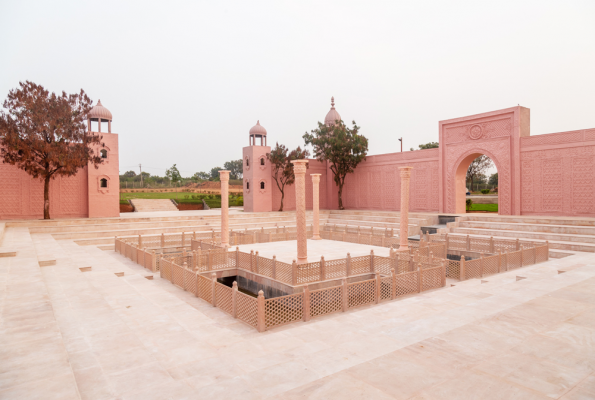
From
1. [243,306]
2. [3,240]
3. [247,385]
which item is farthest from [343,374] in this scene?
[3,240]

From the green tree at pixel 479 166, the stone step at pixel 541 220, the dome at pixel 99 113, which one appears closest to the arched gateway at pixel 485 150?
the stone step at pixel 541 220

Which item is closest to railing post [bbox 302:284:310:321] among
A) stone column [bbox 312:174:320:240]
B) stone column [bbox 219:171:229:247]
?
stone column [bbox 219:171:229:247]

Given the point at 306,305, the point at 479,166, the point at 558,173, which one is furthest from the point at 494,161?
the point at 479,166

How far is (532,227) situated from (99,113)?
2106 centimetres

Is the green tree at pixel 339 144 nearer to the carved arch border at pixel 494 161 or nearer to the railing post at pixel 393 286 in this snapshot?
the carved arch border at pixel 494 161

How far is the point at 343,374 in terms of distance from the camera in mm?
3779

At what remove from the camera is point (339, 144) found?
2397 cm

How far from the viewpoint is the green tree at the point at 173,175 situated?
166 feet

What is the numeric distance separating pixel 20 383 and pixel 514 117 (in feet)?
65.8

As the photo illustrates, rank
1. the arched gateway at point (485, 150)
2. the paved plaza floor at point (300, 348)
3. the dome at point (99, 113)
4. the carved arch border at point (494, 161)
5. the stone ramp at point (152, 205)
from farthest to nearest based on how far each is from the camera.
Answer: the stone ramp at point (152, 205) → the dome at point (99, 113) → the carved arch border at point (494, 161) → the arched gateway at point (485, 150) → the paved plaza floor at point (300, 348)

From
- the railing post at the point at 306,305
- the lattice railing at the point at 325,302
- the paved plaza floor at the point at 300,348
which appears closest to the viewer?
the paved plaza floor at the point at 300,348

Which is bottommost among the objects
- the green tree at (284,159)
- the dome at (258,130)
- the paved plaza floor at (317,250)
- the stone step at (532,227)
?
the paved plaza floor at (317,250)

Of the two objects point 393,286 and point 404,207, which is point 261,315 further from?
point 404,207

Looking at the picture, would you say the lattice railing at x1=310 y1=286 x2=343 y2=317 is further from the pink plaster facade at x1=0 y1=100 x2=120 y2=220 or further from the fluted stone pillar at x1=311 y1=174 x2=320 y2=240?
the pink plaster facade at x1=0 y1=100 x2=120 y2=220
